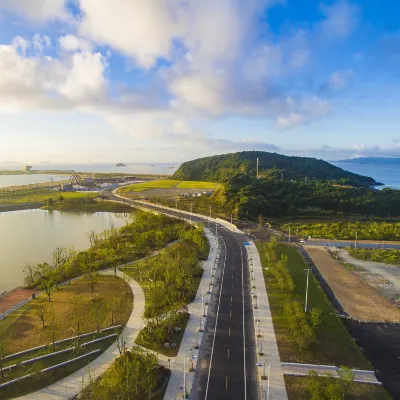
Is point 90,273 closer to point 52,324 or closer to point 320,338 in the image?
point 52,324

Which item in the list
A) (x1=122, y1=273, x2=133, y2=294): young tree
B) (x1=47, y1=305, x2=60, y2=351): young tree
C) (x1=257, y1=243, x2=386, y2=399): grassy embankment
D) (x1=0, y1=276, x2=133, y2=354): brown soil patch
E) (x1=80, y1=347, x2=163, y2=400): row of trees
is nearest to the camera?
(x1=80, y1=347, x2=163, y2=400): row of trees

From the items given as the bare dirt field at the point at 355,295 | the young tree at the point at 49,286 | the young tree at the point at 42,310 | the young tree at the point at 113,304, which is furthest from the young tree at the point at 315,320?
the young tree at the point at 49,286

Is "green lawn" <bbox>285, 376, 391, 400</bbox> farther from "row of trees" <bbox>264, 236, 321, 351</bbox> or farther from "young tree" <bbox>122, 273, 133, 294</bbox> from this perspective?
"young tree" <bbox>122, 273, 133, 294</bbox>

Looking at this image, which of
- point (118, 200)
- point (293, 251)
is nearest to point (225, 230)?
point (293, 251)

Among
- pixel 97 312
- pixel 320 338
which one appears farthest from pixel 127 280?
pixel 320 338

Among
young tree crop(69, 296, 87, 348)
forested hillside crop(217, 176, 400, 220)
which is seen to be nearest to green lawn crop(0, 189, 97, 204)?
forested hillside crop(217, 176, 400, 220)

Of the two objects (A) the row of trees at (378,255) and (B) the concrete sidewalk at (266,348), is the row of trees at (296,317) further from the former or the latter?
(A) the row of trees at (378,255)

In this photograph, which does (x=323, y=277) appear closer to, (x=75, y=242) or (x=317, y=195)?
(x=75, y=242)

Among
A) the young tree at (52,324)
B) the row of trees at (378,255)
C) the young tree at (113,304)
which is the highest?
the row of trees at (378,255)
